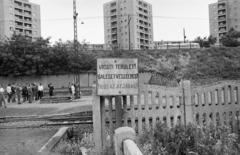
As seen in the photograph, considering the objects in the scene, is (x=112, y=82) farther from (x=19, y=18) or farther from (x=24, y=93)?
(x=19, y=18)

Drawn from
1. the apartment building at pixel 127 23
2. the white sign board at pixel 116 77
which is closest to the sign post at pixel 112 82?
the white sign board at pixel 116 77

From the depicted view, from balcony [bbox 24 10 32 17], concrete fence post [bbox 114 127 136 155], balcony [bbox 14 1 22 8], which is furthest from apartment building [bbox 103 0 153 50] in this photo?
concrete fence post [bbox 114 127 136 155]

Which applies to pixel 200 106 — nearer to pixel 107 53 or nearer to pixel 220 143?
pixel 220 143

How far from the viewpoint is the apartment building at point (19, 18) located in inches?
3398

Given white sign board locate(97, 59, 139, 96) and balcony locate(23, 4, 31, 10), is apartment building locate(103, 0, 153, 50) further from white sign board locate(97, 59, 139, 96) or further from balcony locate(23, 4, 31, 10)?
white sign board locate(97, 59, 139, 96)

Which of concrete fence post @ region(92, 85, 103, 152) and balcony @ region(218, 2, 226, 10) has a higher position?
balcony @ region(218, 2, 226, 10)

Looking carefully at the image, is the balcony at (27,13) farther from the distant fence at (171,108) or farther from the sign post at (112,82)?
the sign post at (112,82)

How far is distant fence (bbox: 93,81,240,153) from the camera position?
7.68 metres

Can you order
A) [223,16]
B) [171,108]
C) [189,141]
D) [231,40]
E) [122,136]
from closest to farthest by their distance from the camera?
[122,136] < [189,141] < [171,108] < [231,40] < [223,16]

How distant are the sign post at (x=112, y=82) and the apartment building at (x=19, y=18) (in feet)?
264

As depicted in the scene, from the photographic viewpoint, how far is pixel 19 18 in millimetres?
95750

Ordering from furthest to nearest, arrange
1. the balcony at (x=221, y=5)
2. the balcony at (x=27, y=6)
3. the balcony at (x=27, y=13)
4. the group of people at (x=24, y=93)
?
1. the balcony at (x=221, y=5)
2. the balcony at (x=27, y=6)
3. the balcony at (x=27, y=13)
4. the group of people at (x=24, y=93)

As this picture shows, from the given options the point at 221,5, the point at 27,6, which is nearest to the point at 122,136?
the point at 27,6

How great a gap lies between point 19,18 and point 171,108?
94669 mm
